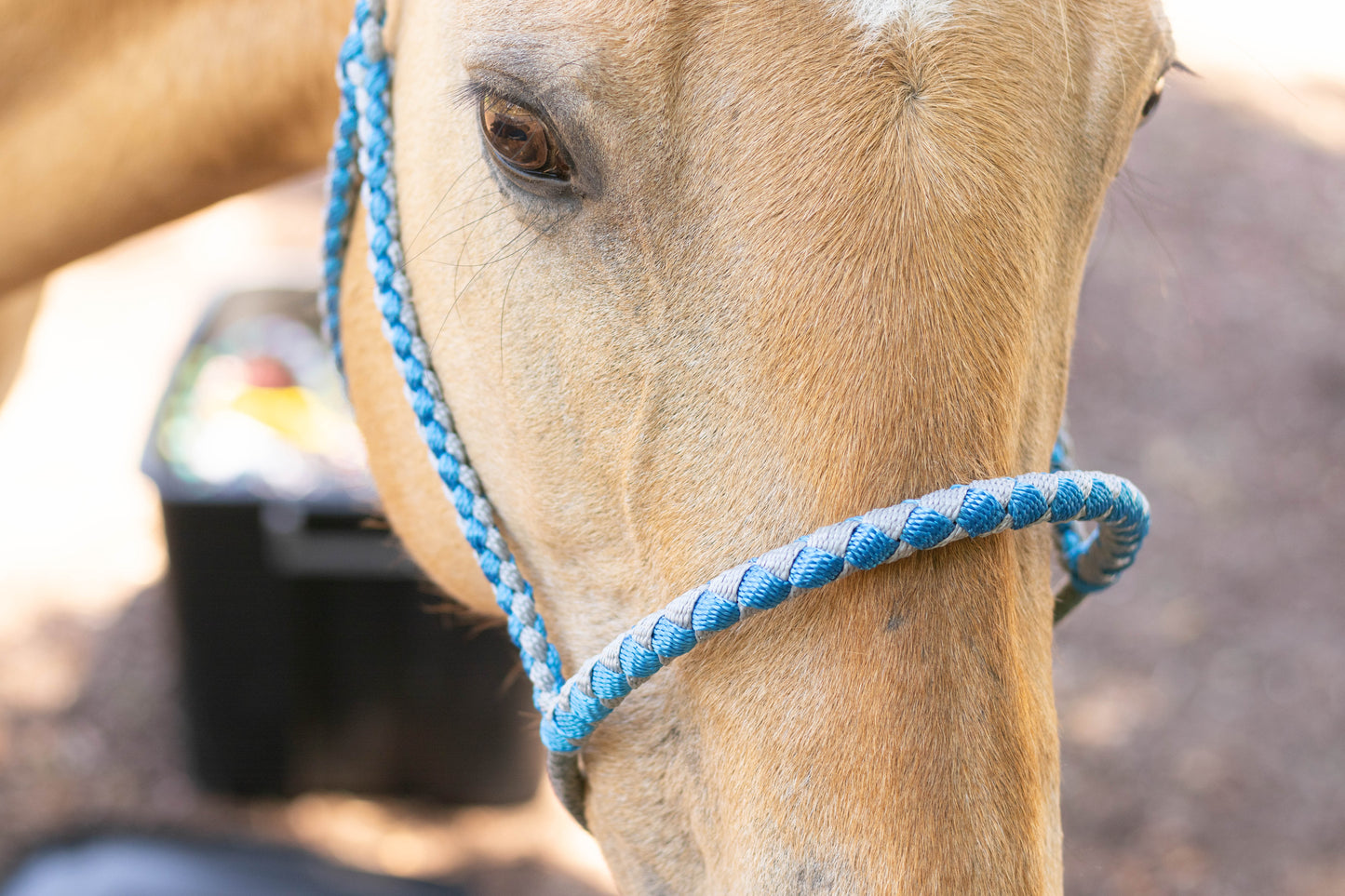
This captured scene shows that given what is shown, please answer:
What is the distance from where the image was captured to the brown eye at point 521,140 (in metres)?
0.87

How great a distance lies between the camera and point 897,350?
2.56 feet

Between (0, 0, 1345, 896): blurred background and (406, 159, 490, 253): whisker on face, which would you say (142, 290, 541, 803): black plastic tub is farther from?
(406, 159, 490, 253): whisker on face

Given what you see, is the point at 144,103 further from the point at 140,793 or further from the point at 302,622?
the point at 140,793

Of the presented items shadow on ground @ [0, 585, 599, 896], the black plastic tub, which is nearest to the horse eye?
the black plastic tub

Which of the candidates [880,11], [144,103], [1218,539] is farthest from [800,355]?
[1218,539]

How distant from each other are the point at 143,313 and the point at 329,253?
3669 mm

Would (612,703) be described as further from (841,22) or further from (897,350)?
(841,22)

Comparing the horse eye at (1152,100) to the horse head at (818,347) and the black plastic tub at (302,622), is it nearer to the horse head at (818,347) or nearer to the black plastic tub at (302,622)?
the horse head at (818,347)

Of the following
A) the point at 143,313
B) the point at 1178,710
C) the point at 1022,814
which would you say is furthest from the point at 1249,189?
the point at 1022,814

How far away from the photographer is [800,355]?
80 cm

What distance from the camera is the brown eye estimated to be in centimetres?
87

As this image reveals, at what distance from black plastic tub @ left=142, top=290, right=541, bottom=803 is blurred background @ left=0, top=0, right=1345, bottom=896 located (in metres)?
0.16

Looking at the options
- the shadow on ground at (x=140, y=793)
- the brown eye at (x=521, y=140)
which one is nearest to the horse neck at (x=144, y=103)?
the brown eye at (x=521, y=140)

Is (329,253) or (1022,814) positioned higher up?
(329,253)
